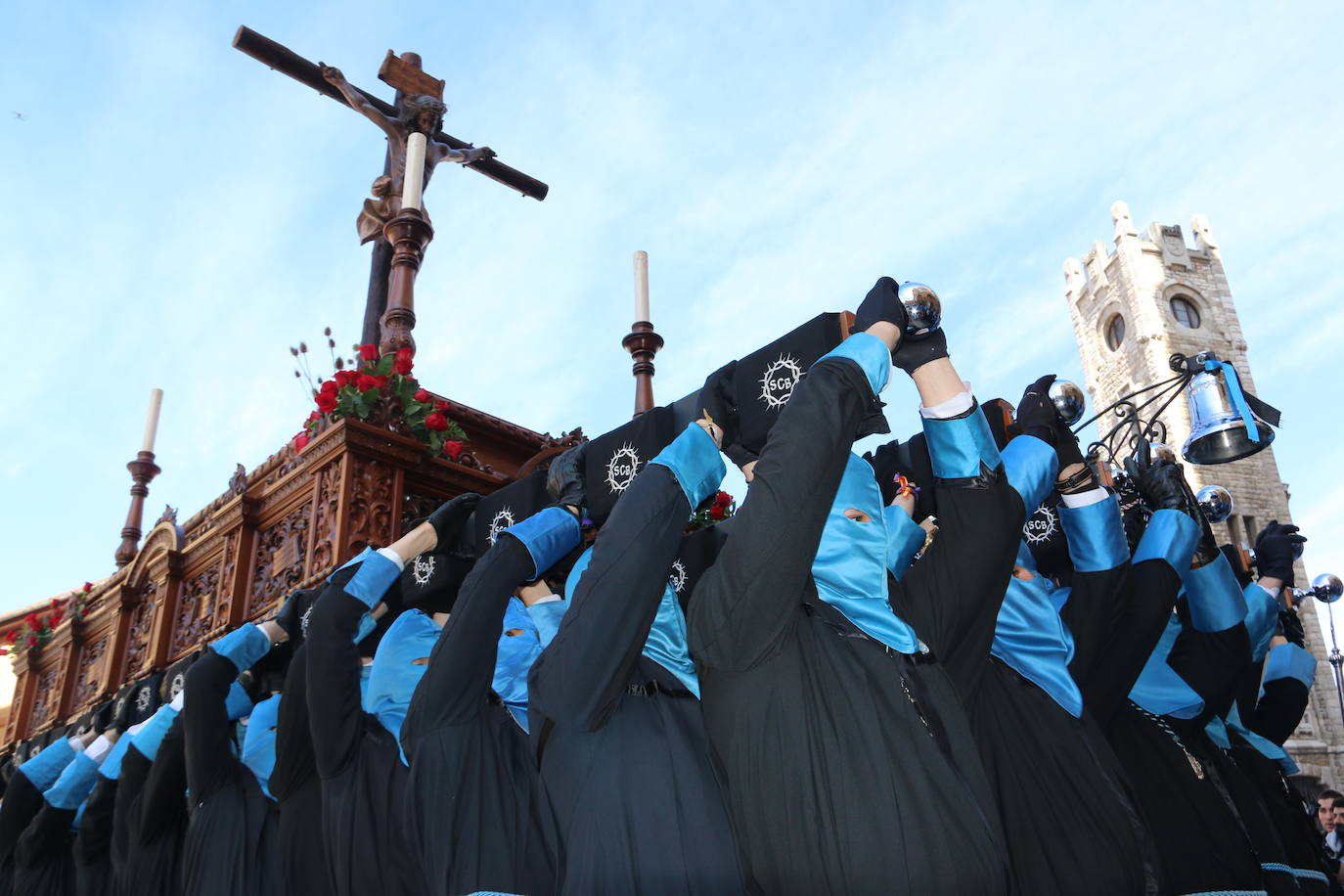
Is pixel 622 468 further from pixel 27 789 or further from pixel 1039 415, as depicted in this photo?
pixel 27 789

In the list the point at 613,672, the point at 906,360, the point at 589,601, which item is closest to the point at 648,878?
the point at 613,672

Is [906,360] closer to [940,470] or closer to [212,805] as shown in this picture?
[940,470]

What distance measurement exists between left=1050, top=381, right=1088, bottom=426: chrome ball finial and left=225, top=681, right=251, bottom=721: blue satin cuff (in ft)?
11.9

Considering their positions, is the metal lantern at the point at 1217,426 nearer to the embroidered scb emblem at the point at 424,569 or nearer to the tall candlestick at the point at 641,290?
the tall candlestick at the point at 641,290

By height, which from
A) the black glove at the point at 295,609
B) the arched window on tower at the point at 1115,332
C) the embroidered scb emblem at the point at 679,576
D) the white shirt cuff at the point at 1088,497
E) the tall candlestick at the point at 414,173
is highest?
the arched window on tower at the point at 1115,332

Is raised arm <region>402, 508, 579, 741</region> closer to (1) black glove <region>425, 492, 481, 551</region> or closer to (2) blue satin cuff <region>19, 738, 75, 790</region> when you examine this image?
(1) black glove <region>425, 492, 481, 551</region>

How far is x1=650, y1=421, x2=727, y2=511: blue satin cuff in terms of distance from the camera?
2303 millimetres


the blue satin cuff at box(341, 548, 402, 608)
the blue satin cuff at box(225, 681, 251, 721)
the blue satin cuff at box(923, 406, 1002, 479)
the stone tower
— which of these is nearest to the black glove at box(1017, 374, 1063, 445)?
the blue satin cuff at box(923, 406, 1002, 479)

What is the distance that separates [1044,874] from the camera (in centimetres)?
224

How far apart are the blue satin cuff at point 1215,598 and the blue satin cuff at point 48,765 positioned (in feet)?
18.2

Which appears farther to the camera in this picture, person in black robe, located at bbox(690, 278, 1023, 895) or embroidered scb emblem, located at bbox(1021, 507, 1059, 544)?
embroidered scb emblem, located at bbox(1021, 507, 1059, 544)

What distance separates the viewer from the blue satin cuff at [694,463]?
2.30 m

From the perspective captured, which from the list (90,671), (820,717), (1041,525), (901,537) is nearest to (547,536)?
(901,537)

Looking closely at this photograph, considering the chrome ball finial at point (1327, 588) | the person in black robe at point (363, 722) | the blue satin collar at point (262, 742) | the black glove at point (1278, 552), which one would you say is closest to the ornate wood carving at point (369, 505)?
the person in black robe at point (363, 722)
